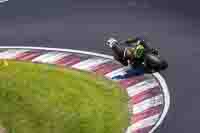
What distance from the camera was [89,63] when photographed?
23.0m

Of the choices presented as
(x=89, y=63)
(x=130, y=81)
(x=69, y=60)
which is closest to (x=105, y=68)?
(x=89, y=63)

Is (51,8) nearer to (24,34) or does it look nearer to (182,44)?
(24,34)

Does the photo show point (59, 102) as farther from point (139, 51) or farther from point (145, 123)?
point (139, 51)

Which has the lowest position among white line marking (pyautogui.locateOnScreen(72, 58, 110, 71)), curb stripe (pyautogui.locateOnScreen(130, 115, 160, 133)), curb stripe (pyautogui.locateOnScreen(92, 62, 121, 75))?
curb stripe (pyautogui.locateOnScreen(130, 115, 160, 133))

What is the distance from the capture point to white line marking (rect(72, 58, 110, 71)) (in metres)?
22.7

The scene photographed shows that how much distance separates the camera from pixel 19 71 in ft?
73.5

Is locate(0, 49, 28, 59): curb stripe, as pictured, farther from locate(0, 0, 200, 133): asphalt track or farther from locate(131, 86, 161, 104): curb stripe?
locate(131, 86, 161, 104): curb stripe

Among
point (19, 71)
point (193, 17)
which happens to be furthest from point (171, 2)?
point (19, 71)

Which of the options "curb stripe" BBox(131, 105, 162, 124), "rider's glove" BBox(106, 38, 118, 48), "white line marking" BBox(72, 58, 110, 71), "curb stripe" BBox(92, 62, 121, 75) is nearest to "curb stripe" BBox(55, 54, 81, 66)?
"white line marking" BBox(72, 58, 110, 71)

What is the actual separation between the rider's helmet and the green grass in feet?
5.74

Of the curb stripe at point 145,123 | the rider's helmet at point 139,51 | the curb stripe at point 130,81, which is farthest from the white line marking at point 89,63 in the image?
the curb stripe at point 145,123

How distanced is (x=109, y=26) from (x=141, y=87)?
231 inches

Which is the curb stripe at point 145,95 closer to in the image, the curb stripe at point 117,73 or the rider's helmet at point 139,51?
the curb stripe at point 117,73

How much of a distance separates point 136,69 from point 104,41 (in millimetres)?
3232
